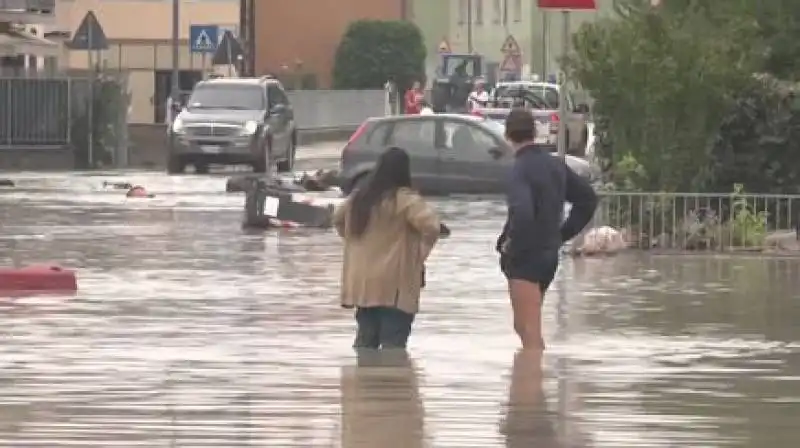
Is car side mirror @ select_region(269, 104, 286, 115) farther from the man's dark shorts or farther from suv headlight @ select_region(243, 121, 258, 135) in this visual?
the man's dark shorts

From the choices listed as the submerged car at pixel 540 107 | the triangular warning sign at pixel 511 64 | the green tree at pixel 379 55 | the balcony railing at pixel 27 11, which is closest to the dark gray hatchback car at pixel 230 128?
the submerged car at pixel 540 107

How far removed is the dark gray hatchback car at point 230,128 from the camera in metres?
41.1

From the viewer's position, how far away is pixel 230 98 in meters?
42.2

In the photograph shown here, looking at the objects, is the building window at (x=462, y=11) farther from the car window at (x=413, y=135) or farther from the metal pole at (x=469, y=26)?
the car window at (x=413, y=135)

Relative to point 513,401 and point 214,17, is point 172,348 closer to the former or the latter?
point 513,401

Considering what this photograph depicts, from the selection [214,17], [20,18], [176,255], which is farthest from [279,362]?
[214,17]

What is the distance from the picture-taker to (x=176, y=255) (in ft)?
73.7

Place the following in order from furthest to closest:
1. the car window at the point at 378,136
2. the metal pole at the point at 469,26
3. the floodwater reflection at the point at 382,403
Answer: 1. the metal pole at the point at 469,26
2. the car window at the point at 378,136
3. the floodwater reflection at the point at 382,403

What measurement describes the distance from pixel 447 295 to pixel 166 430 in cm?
760

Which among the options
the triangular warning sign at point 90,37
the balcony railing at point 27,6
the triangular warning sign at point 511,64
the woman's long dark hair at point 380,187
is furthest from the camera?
the triangular warning sign at point 511,64

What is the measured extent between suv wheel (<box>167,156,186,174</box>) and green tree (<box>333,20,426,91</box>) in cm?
3813

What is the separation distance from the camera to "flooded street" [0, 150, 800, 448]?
11.2 meters

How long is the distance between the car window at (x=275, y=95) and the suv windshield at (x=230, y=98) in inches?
15.4

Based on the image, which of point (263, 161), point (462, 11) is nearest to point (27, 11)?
point (263, 161)
